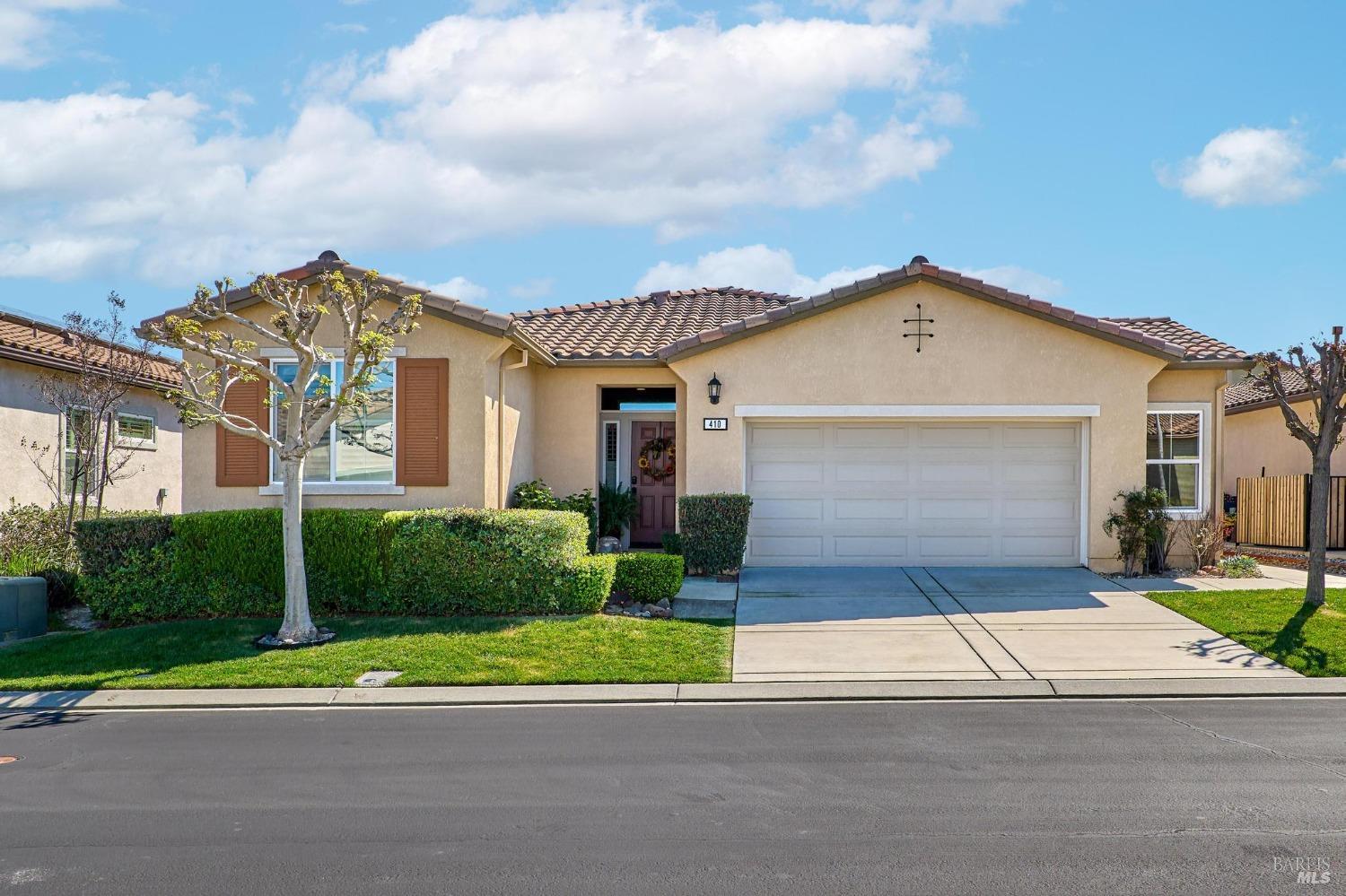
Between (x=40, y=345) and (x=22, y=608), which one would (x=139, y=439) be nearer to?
(x=40, y=345)

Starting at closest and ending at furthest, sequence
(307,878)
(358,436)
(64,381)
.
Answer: (307,878)
(358,436)
(64,381)

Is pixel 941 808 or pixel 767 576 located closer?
pixel 941 808

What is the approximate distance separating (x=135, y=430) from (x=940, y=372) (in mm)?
14021

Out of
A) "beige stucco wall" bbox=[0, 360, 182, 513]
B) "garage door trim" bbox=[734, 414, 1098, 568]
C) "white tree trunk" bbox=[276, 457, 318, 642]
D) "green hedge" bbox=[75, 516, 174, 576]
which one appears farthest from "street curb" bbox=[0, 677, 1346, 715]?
"beige stucco wall" bbox=[0, 360, 182, 513]

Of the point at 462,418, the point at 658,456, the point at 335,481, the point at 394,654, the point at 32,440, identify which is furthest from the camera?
the point at 658,456

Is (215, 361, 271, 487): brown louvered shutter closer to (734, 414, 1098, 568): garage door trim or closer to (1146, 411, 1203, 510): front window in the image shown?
(734, 414, 1098, 568): garage door trim

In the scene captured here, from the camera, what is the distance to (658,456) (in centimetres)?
1683

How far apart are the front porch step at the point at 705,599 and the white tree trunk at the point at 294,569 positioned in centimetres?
391

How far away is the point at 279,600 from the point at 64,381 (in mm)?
7881

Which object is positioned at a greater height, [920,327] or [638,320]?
[638,320]

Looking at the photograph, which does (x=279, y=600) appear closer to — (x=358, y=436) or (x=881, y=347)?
(x=358, y=436)

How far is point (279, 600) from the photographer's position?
38.7 feet

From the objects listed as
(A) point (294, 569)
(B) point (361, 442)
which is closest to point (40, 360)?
(B) point (361, 442)

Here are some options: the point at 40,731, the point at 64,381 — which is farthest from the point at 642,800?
the point at 64,381
